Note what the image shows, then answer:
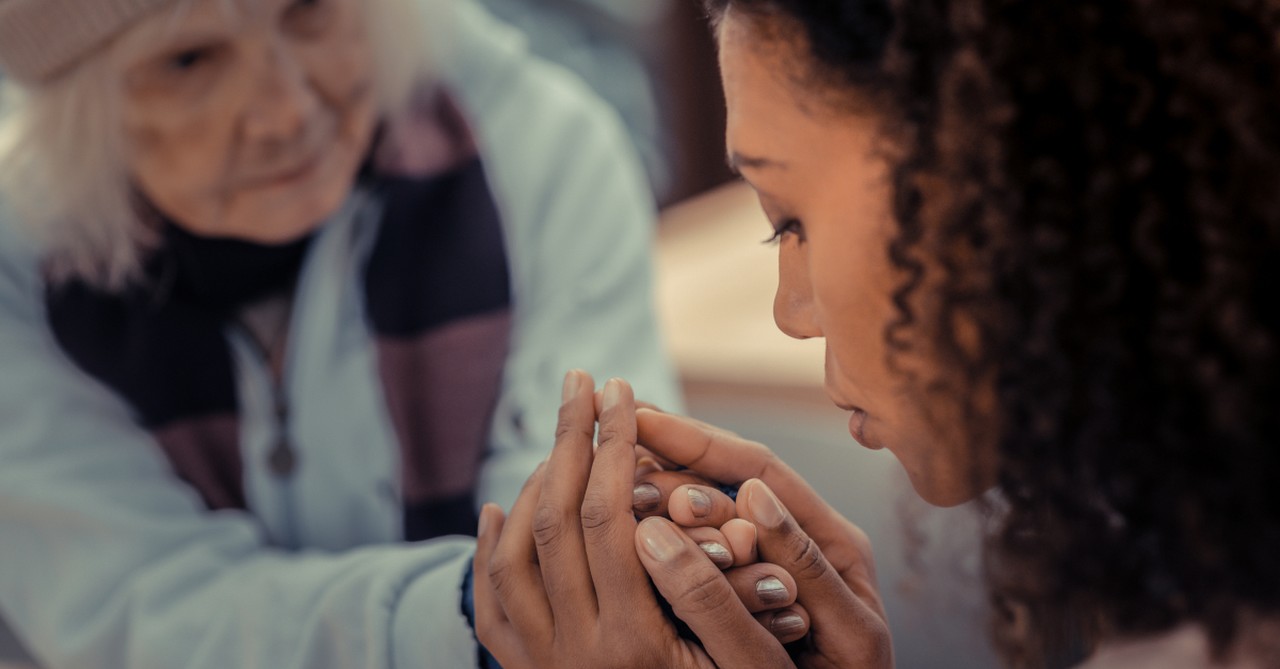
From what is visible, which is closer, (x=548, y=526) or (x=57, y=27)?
(x=548, y=526)

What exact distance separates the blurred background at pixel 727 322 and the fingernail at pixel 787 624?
4.5 inches

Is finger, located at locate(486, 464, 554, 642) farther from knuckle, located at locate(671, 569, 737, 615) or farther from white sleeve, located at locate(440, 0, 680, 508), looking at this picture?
white sleeve, located at locate(440, 0, 680, 508)

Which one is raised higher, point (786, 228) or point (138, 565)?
point (786, 228)

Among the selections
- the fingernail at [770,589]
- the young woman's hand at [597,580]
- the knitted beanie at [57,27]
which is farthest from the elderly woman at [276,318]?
the fingernail at [770,589]

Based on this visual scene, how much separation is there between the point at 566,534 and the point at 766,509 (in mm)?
104

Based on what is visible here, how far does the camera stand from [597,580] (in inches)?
20.9

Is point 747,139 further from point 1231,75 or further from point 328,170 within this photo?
point 328,170

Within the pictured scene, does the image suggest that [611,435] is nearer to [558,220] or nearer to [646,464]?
[646,464]

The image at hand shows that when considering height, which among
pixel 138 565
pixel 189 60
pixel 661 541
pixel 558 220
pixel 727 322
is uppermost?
pixel 189 60

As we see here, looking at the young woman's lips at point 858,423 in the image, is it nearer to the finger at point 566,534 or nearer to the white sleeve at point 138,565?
the finger at point 566,534

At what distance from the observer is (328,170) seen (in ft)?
2.87

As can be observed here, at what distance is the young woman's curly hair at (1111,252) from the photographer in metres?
0.39

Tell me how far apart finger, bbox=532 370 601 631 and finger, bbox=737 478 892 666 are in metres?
0.07

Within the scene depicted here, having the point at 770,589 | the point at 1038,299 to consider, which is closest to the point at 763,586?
the point at 770,589
